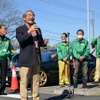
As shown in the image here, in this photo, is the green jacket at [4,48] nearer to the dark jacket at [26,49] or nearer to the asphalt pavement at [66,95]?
the asphalt pavement at [66,95]

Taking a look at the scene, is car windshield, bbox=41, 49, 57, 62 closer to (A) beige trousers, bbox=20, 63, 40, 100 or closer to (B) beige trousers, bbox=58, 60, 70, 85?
(B) beige trousers, bbox=58, 60, 70, 85

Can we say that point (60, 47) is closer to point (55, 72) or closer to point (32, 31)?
point (55, 72)

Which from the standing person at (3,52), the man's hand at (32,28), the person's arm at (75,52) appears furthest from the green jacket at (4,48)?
the man's hand at (32,28)

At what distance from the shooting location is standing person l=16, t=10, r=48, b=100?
777cm

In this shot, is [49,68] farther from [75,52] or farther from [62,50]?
[75,52]

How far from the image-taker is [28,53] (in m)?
7.94

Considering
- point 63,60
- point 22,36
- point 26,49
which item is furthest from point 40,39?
point 63,60

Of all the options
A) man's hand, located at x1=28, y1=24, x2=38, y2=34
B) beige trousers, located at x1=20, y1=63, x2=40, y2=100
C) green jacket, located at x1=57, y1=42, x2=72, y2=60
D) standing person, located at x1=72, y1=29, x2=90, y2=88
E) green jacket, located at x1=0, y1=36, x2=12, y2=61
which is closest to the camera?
man's hand, located at x1=28, y1=24, x2=38, y2=34

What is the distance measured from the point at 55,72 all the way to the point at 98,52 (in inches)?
140

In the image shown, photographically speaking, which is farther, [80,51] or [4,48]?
[80,51]

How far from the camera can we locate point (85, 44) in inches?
461

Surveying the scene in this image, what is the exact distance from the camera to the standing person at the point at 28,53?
7766mm

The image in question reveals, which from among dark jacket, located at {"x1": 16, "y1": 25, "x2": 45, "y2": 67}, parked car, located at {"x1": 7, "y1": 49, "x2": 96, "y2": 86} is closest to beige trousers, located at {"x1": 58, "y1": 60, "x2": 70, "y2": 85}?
parked car, located at {"x1": 7, "y1": 49, "x2": 96, "y2": 86}

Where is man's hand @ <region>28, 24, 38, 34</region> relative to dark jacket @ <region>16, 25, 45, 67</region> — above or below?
above
